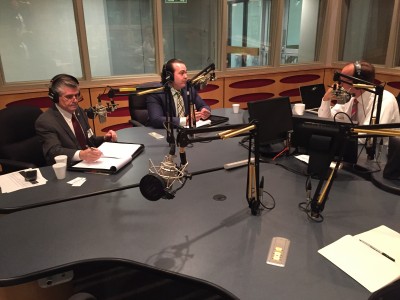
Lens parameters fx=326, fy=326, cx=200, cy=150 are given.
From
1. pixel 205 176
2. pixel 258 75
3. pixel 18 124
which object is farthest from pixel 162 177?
pixel 258 75

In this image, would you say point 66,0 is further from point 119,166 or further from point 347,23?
point 347,23

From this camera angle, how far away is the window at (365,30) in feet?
15.0

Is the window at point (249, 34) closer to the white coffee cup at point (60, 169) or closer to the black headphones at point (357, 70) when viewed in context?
the black headphones at point (357, 70)

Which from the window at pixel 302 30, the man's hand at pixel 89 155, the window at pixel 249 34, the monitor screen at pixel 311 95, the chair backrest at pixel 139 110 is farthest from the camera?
the window at pixel 302 30

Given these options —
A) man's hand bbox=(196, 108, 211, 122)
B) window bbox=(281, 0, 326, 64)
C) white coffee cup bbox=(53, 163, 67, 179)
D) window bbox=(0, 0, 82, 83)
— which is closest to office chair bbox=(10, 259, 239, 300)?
white coffee cup bbox=(53, 163, 67, 179)

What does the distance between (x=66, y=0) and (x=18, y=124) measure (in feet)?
6.59

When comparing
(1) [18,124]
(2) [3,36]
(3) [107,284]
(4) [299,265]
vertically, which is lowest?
(3) [107,284]

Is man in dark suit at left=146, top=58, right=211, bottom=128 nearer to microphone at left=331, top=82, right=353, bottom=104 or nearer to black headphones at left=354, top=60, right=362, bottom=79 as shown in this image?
microphone at left=331, top=82, right=353, bottom=104

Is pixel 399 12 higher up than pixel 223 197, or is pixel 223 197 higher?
pixel 399 12

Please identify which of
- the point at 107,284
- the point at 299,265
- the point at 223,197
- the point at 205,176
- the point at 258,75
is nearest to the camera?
the point at 299,265

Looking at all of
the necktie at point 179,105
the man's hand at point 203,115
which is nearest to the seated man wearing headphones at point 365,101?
the man's hand at point 203,115

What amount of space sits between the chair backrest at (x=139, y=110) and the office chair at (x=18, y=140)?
0.86m

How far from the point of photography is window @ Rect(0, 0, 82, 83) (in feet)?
11.6

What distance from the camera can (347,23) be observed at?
16.7ft
